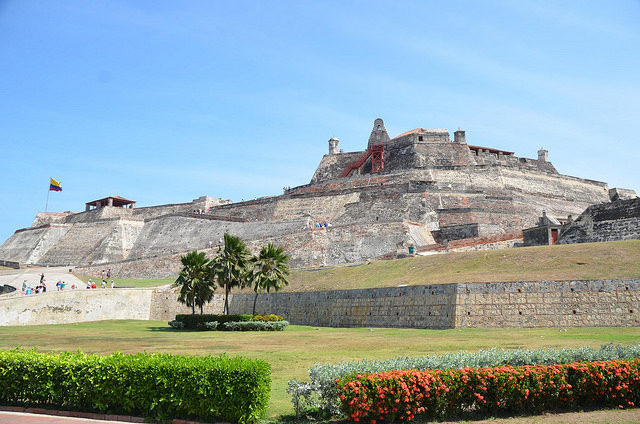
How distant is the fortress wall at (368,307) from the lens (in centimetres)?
2361

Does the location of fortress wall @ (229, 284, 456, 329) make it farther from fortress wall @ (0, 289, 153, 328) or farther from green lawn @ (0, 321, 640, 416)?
fortress wall @ (0, 289, 153, 328)

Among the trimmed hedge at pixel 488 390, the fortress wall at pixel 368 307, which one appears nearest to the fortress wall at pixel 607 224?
the fortress wall at pixel 368 307

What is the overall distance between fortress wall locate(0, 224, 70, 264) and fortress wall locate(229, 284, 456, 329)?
3553cm

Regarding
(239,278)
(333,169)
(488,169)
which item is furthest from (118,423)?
(333,169)

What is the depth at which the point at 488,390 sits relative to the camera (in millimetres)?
9320

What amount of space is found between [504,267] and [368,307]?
6.49 meters

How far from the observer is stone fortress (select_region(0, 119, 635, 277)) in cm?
4254

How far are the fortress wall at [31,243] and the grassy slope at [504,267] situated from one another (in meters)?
38.3

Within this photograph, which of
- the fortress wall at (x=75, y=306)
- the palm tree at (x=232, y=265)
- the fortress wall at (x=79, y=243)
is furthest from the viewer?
the fortress wall at (x=79, y=243)

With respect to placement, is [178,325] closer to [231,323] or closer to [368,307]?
[231,323]

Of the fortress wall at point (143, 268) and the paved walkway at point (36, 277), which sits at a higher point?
the fortress wall at point (143, 268)

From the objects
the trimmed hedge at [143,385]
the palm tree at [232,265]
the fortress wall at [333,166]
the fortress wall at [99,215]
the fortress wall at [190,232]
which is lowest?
the trimmed hedge at [143,385]

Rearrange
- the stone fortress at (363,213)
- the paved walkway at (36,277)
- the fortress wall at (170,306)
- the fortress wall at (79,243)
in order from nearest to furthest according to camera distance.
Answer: the fortress wall at (170,306) → the paved walkway at (36,277) → the stone fortress at (363,213) → the fortress wall at (79,243)

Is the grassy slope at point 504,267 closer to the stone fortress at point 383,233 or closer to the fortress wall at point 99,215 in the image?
the stone fortress at point 383,233
